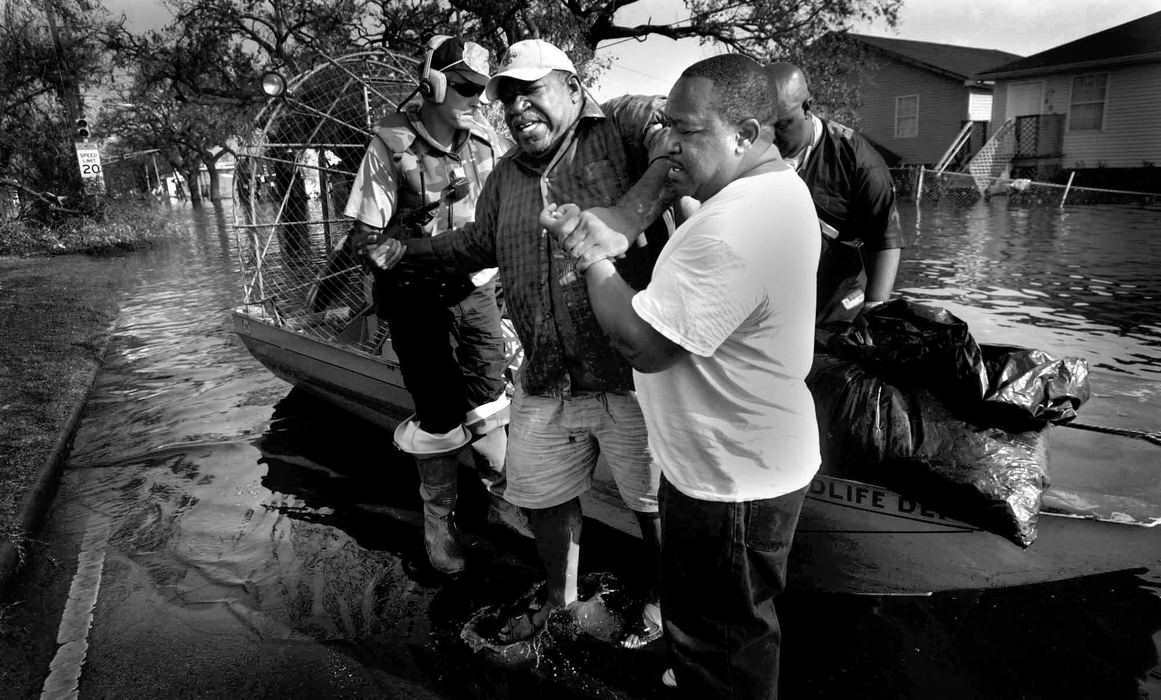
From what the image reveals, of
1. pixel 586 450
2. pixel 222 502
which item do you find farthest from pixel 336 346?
pixel 586 450

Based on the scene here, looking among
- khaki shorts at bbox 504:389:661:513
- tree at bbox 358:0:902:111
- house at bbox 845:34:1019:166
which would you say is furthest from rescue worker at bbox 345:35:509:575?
house at bbox 845:34:1019:166

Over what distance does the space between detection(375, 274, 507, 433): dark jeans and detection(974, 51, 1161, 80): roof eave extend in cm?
2366

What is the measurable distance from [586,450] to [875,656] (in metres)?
1.44

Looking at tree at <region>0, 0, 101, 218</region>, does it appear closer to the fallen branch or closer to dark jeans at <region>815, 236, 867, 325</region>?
the fallen branch

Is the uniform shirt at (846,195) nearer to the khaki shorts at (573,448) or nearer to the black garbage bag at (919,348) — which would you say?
the black garbage bag at (919,348)

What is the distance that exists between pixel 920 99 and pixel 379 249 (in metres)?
28.1

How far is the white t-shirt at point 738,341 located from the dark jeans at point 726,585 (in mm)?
58

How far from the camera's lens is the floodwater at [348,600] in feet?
9.87

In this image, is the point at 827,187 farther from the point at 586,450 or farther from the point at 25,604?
the point at 25,604

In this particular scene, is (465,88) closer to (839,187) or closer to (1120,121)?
(839,187)

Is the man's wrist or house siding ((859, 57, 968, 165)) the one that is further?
house siding ((859, 57, 968, 165))

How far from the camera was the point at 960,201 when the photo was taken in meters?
21.6

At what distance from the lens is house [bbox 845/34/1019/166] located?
83.8ft

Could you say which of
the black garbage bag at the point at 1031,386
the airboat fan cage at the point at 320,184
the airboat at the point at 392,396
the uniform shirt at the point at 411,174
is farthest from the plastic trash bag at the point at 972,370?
the airboat fan cage at the point at 320,184
